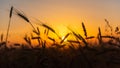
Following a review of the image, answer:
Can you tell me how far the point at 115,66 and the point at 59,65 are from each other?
61 cm

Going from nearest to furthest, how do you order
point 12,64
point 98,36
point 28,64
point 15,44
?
point 98,36, point 28,64, point 12,64, point 15,44

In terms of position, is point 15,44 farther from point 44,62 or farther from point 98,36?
point 98,36

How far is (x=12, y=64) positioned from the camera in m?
3.98

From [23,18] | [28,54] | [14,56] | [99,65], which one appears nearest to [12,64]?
[28,54]

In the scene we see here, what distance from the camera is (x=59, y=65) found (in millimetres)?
3449

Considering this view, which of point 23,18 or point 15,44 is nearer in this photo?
point 23,18

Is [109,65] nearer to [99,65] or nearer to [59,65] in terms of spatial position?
[99,65]

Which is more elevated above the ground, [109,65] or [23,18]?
[23,18]

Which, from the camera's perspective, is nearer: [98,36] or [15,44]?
[98,36]

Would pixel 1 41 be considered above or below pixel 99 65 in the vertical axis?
above

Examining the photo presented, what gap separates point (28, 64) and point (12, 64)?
0.35 meters

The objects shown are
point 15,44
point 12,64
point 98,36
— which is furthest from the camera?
point 15,44

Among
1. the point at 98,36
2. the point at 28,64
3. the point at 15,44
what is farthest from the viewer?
the point at 15,44

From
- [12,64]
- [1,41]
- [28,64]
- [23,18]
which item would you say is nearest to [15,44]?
[1,41]
